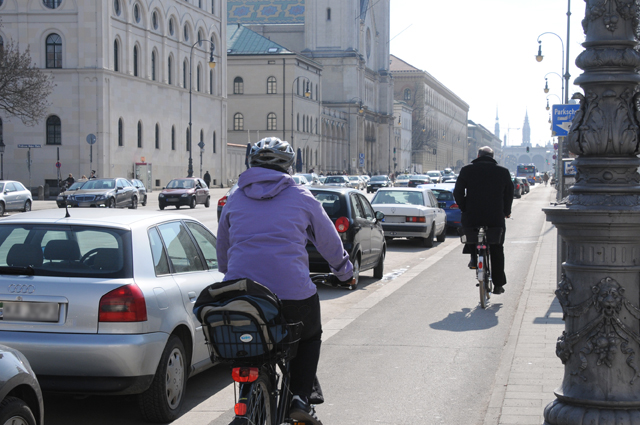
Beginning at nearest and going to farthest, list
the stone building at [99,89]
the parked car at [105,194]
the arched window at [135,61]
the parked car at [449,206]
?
the parked car at [449,206], the parked car at [105,194], the stone building at [99,89], the arched window at [135,61]

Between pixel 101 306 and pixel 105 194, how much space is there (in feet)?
108

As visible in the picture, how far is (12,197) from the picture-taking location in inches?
1382

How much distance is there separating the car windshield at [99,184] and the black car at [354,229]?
25577 millimetres

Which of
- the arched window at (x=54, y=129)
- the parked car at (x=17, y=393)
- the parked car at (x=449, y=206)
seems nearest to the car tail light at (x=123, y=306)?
the parked car at (x=17, y=393)

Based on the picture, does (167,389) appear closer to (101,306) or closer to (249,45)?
(101,306)

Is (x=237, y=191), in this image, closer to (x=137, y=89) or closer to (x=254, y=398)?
(x=254, y=398)

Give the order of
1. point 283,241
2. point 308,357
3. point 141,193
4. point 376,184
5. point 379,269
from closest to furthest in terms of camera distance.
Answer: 1. point 283,241
2. point 308,357
3. point 379,269
4. point 141,193
5. point 376,184

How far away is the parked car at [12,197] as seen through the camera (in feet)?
113

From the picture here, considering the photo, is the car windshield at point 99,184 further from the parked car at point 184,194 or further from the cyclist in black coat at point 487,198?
the cyclist in black coat at point 487,198

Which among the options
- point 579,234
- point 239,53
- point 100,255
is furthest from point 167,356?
point 239,53

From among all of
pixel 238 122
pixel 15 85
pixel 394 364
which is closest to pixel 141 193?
pixel 15 85

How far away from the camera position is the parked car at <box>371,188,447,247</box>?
2186cm

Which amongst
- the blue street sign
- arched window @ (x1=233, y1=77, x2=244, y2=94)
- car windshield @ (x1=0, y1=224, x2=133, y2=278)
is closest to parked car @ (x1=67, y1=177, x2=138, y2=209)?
the blue street sign

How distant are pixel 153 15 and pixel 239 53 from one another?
2824cm
